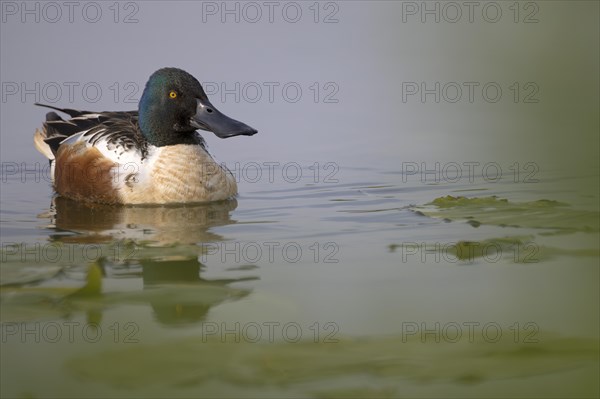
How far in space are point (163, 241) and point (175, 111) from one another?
2.55 meters

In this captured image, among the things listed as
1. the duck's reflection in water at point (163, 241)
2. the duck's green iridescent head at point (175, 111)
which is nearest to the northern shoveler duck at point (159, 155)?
the duck's green iridescent head at point (175, 111)

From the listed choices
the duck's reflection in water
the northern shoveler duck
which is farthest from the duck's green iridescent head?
the duck's reflection in water

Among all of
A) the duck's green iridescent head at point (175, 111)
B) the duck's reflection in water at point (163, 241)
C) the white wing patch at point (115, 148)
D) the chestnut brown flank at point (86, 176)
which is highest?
the duck's green iridescent head at point (175, 111)

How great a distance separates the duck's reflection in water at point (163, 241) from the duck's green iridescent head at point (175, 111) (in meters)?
0.75

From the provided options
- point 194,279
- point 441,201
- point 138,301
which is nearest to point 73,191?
point 441,201

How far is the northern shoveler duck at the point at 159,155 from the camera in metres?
6.92

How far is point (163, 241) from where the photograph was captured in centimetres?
488

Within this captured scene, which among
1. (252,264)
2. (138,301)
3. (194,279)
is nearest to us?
(138,301)

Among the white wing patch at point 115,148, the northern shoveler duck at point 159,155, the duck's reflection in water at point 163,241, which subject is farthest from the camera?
the white wing patch at point 115,148

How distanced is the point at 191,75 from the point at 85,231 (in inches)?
82.3

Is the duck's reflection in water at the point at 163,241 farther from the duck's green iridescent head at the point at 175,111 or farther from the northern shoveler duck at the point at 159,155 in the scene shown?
the duck's green iridescent head at the point at 175,111

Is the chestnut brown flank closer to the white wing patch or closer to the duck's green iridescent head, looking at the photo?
the white wing patch

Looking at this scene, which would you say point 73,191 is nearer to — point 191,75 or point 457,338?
point 191,75

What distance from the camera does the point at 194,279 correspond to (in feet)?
12.3
